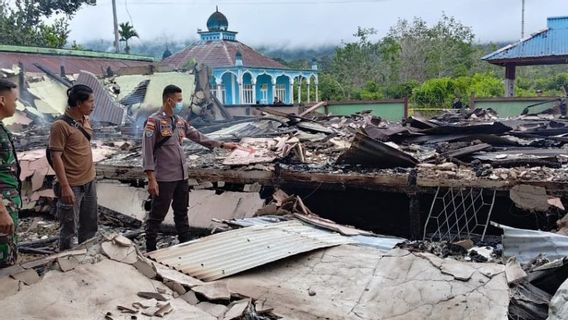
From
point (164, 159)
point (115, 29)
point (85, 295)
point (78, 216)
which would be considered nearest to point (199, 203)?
point (164, 159)

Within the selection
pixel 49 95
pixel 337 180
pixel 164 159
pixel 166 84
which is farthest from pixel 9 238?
pixel 49 95

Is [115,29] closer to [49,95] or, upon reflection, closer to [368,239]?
[49,95]

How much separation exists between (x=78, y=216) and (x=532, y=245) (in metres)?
3.74

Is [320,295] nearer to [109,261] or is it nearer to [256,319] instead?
[256,319]

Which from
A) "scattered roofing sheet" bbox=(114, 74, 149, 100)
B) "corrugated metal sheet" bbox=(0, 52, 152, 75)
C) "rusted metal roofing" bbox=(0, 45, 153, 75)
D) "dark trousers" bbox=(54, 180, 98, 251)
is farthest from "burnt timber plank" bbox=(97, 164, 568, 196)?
"rusted metal roofing" bbox=(0, 45, 153, 75)

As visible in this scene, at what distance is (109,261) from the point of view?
3.30m

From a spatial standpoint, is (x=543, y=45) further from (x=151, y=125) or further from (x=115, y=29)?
(x=115, y=29)

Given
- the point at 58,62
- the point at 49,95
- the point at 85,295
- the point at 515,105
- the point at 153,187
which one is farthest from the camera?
the point at 58,62

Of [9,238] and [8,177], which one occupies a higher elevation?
[8,177]

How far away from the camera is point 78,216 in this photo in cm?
437

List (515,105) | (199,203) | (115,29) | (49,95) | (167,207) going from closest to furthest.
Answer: (167,207), (199,203), (49,95), (515,105), (115,29)

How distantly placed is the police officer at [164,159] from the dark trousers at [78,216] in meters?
0.51

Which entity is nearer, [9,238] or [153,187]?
[9,238]

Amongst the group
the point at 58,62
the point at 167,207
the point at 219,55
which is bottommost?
the point at 167,207
